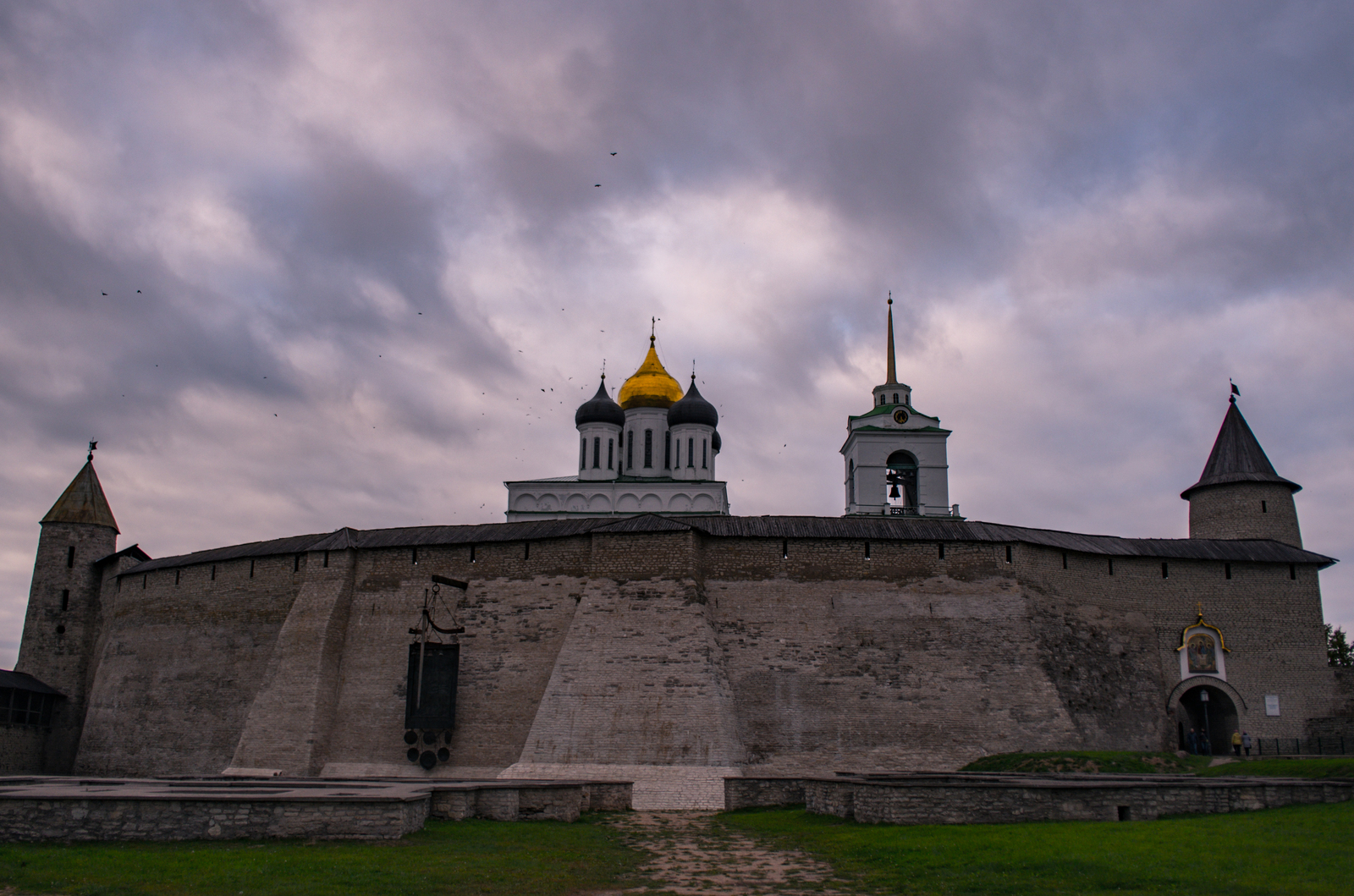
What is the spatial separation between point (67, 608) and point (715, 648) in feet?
56.5

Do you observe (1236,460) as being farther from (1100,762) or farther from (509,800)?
(509,800)

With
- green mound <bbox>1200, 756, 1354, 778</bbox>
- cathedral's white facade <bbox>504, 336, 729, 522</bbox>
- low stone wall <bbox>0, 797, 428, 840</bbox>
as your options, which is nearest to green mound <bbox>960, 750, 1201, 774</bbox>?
green mound <bbox>1200, 756, 1354, 778</bbox>

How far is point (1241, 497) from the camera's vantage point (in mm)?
22016

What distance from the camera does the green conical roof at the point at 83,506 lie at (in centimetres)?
2581

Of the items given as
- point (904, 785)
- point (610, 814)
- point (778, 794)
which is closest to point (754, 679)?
point (778, 794)

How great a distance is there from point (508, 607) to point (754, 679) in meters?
4.65

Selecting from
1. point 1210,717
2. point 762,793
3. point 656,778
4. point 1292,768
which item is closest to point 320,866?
point 762,793

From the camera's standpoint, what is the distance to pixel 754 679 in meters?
17.7

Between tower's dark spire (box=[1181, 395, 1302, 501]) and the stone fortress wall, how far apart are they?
2066 mm

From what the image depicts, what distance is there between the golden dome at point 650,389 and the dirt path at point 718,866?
77.1 ft

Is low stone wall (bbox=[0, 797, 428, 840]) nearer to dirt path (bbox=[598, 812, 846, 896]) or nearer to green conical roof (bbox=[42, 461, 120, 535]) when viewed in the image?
dirt path (bbox=[598, 812, 846, 896])

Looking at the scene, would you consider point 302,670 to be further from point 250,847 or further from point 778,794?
point 250,847

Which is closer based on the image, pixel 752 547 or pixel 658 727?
pixel 658 727

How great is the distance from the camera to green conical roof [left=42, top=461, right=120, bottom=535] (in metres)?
25.8
